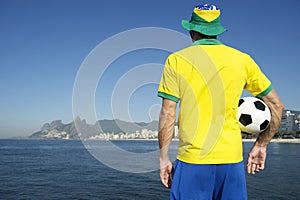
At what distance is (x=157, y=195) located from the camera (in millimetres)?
22078

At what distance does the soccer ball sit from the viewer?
277 centimetres

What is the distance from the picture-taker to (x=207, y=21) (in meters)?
2.40

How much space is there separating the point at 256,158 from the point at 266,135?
257 mm

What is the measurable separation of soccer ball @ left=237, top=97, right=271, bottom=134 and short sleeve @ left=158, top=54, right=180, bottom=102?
32.4 inches

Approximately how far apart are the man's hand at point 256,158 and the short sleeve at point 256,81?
21.9 inches

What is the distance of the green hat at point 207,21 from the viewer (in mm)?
2396

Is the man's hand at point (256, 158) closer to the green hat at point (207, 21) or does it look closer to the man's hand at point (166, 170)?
A: the man's hand at point (166, 170)

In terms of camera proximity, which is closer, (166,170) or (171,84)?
(171,84)

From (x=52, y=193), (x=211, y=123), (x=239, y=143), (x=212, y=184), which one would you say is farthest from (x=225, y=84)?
(x=52, y=193)

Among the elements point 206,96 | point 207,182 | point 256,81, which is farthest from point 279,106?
point 207,182

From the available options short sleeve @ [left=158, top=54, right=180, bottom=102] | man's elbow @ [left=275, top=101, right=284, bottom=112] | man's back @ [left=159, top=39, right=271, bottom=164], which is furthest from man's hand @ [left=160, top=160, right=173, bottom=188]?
man's elbow @ [left=275, top=101, right=284, bottom=112]

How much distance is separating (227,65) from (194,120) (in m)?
0.51

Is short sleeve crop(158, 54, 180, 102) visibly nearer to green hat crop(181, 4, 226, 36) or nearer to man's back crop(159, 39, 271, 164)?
man's back crop(159, 39, 271, 164)

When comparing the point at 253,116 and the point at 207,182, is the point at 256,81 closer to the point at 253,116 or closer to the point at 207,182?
the point at 253,116
